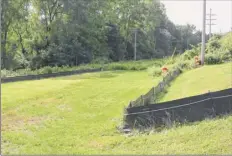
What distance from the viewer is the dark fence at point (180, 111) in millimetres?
9633

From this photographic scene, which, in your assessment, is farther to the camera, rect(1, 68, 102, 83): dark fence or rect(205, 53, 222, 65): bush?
rect(205, 53, 222, 65): bush

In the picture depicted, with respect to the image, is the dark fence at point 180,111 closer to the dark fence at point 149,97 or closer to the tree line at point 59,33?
the dark fence at point 149,97

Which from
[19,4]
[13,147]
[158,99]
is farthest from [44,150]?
[19,4]

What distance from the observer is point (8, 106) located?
45.2 ft

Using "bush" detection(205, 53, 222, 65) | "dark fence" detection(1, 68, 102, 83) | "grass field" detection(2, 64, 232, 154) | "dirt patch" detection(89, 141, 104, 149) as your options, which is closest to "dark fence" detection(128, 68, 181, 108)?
"grass field" detection(2, 64, 232, 154)

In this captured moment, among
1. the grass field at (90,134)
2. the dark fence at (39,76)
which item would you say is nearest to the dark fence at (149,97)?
the grass field at (90,134)

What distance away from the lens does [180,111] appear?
9758mm

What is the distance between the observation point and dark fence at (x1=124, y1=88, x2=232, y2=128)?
963cm

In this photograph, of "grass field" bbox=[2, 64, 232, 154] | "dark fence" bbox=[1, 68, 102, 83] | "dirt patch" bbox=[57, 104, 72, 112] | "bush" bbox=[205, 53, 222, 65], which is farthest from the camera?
"bush" bbox=[205, 53, 222, 65]

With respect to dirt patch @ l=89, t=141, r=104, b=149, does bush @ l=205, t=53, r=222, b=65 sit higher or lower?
higher

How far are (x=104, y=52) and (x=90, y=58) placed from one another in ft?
20.5

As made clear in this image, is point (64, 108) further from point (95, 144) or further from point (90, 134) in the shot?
point (95, 144)

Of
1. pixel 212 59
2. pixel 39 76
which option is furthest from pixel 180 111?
pixel 39 76

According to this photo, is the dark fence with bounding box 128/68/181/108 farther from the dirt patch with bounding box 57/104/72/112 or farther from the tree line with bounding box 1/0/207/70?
the tree line with bounding box 1/0/207/70
